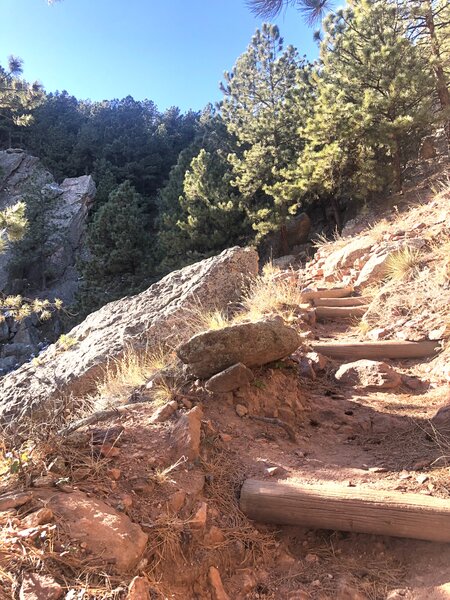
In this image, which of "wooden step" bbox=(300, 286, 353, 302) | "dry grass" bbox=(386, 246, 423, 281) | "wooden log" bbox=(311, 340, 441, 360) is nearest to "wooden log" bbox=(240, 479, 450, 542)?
"wooden log" bbox=(311, 340, 441, 360)

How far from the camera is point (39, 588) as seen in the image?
4.69 feet

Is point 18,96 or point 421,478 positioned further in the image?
point 18,96

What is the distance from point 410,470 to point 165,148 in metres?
32.1

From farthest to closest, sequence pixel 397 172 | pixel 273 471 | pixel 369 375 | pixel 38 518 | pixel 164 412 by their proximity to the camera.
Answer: pixel 397 172 < pixel 369 375 < pixel 164 412 < pixel 273 471 < pixel 38 518

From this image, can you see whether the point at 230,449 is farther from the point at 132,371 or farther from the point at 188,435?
the point at 132,371

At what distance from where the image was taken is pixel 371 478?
7.86 feet

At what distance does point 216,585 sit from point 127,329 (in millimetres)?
3569

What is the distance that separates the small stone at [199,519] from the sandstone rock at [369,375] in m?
2.23

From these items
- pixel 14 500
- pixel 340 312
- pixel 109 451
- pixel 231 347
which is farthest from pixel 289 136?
pixel 14 500

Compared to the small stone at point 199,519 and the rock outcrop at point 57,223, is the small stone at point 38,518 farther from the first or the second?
the rock outcrop at point 57,223

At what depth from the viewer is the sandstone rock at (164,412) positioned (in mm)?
2797

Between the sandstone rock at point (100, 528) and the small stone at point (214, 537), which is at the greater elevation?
the sandstone rock at point (100, 528)

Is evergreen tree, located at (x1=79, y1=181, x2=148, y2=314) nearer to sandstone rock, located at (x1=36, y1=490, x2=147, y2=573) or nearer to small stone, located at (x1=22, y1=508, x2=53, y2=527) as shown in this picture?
sandstone rock, located at (x1=36, y1=490, x2=147, y2=573)

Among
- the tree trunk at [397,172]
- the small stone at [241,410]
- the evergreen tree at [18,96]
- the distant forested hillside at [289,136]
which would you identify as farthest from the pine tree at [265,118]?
the small stone at [241,410]
